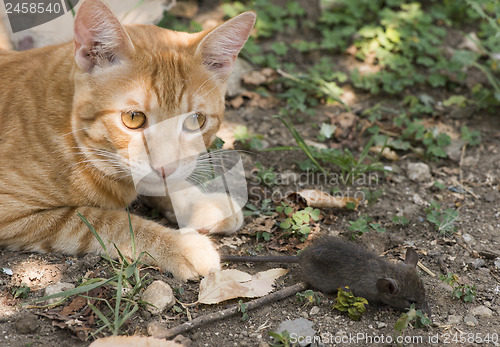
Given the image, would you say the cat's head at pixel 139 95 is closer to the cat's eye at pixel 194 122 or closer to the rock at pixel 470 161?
the cat's eye at pixel 194 122

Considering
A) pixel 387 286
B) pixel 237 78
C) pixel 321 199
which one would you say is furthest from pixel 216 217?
pixel 237 78

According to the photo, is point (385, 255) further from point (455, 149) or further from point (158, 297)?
point (455, 149)

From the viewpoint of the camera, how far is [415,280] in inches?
107

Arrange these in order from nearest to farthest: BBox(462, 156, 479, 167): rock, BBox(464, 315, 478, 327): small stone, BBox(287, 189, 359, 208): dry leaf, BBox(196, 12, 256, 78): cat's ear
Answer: BBox(464, 315, 478, 327): small stone < BBox(196, 12, 256, 78): cat's ear < BBox(287, 189, 359, 208): dry leaf < BBox(462, 156, 479, 167): rock

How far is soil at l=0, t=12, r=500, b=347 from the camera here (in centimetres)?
255

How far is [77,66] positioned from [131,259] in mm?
1125

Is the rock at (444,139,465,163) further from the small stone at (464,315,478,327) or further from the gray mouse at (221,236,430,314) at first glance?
the small stone at (464,315,478,327)

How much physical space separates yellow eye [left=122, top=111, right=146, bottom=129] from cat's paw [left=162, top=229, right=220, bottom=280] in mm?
726

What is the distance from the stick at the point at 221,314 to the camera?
8.17 feet

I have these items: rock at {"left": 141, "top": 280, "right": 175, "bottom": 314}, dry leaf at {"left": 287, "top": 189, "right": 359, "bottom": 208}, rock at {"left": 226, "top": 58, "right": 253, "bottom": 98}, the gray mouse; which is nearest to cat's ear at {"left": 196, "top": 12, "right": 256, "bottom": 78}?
dry leaf at {"left": 287, "top": 189, "right": 359, "bottom": 208}

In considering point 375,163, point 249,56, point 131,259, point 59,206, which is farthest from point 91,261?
point 249,56

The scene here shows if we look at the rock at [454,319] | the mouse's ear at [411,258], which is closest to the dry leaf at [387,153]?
the mouse's ear at [411,258]

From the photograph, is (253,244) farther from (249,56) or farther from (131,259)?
(249,56)

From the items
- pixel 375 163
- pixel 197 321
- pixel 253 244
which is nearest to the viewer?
pixel 197 321
